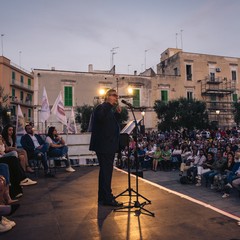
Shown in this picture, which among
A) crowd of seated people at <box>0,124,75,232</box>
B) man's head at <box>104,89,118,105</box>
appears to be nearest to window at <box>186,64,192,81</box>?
crowd of seated people at <box>0,124,75,232</box>

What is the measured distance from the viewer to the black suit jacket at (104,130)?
3.53 meters

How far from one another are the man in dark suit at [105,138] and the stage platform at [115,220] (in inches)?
13.8

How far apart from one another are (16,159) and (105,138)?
1.64 meters

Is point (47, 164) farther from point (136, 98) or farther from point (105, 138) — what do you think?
point (136, 98)

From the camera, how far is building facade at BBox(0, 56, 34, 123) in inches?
1272

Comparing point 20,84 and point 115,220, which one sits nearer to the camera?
point 115,220

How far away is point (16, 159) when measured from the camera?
163 inches

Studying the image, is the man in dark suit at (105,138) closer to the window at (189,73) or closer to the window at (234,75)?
the window at (189,73)

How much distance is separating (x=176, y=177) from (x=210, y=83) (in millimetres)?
23475

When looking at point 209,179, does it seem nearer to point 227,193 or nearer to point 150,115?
point 227,193

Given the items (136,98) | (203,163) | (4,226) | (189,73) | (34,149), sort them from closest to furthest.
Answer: (4,226), (34,149), (203,163), (136,98), (189,73)

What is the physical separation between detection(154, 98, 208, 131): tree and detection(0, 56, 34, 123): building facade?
1770 centimetres

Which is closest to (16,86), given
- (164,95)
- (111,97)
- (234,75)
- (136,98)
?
(136,98)

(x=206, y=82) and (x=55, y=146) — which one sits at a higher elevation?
(x=206, y=82)
